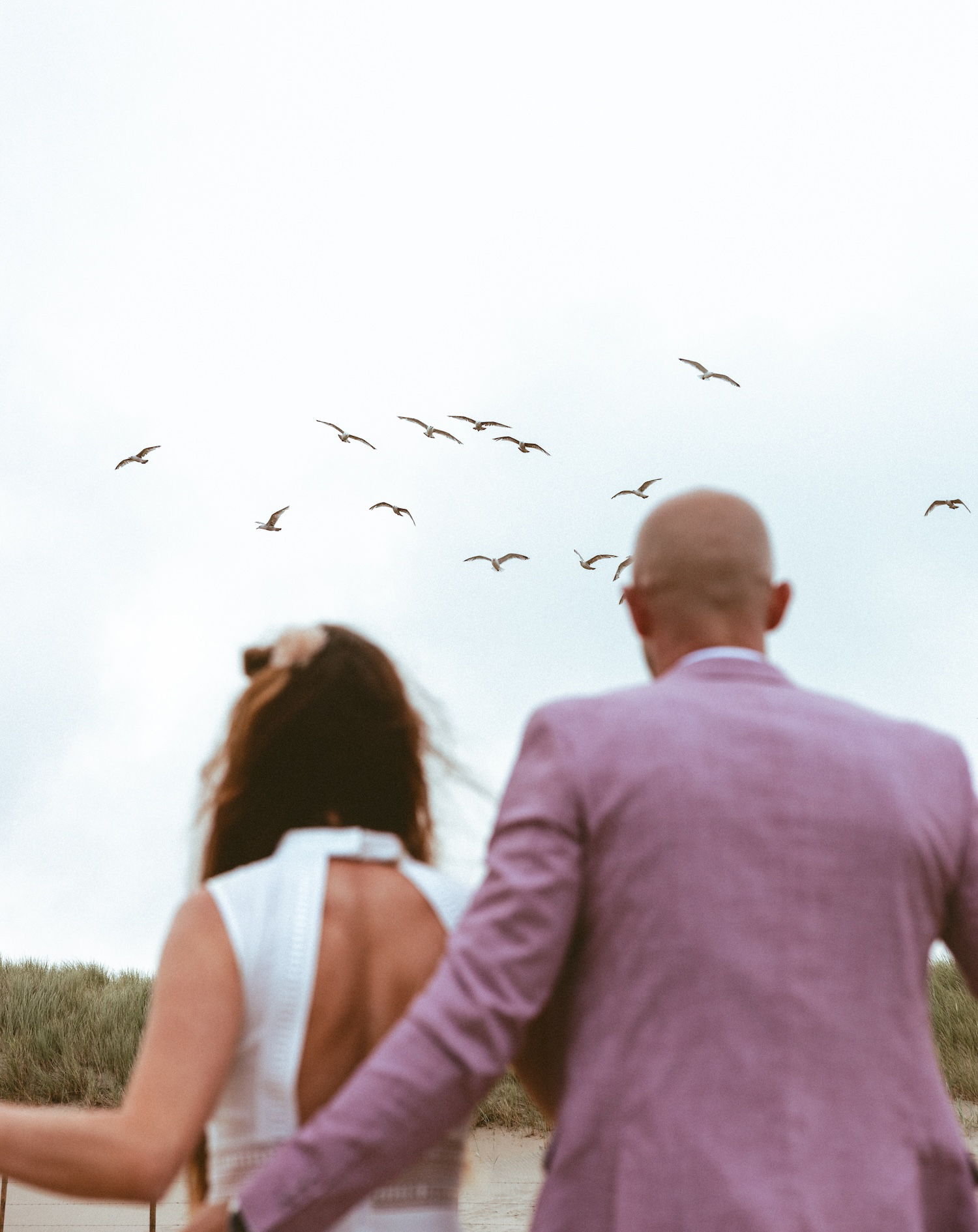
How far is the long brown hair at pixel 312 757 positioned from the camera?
263 cm

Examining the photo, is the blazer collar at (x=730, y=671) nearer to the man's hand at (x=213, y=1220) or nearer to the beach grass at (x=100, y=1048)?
the man's hand at (x=213, y=1220)

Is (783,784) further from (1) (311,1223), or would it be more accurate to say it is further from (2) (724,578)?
(1) (311,1223)

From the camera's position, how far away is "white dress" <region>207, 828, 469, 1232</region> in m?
2.30

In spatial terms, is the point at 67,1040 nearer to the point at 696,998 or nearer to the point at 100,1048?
the point at 100,1048

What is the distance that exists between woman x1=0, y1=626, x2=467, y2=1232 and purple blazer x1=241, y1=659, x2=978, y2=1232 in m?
0.20

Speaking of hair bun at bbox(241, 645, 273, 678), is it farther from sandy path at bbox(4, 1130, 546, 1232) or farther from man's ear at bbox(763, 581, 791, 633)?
sandy path at bbox(4, 1130, 546, 1232)

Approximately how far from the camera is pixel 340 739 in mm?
2656

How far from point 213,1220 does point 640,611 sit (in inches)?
49.1

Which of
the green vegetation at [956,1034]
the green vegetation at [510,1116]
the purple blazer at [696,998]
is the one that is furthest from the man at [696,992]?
the green vegetation at [956,1034]

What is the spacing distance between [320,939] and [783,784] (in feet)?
2.65

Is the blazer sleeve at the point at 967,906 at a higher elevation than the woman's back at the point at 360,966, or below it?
higher

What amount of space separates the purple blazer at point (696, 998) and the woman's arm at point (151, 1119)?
156mm

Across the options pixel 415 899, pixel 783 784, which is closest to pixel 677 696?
pixel 783 784

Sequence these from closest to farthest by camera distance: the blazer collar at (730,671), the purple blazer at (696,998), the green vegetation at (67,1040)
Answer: the purple blazer at (696,998) → the blazer collar at (730,671) → the green vegetation at (67,1040)
